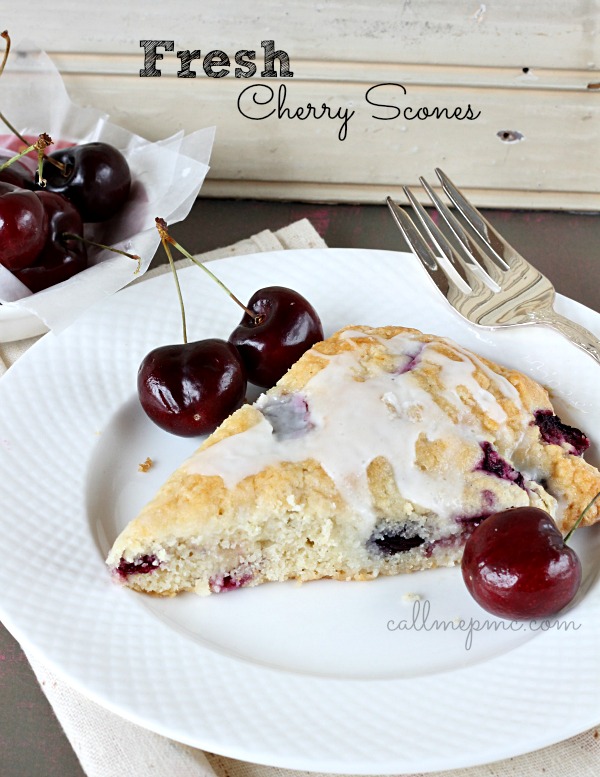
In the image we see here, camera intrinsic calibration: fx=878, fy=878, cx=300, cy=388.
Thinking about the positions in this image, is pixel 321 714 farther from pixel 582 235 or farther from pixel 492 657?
pixel 582 235

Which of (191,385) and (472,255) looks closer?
(191,385)

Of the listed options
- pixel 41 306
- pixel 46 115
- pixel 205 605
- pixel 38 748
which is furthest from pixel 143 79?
pixel 38 748

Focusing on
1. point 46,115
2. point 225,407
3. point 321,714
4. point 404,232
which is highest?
point 46,115

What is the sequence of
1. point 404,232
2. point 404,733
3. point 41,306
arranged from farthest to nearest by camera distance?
point 404,232
point 41,306
point 404,733

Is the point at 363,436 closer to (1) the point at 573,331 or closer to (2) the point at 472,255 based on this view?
(1) the point at 573,331

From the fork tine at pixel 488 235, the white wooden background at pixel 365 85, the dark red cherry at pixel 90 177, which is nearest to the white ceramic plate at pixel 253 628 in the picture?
the fork tine at pixel 488 235

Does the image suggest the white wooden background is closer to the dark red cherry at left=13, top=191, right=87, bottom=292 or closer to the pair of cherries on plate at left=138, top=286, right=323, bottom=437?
the dark red cherry at left=13, top=191, right=87, bottom=292

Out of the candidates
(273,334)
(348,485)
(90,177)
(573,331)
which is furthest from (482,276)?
(90,177)
